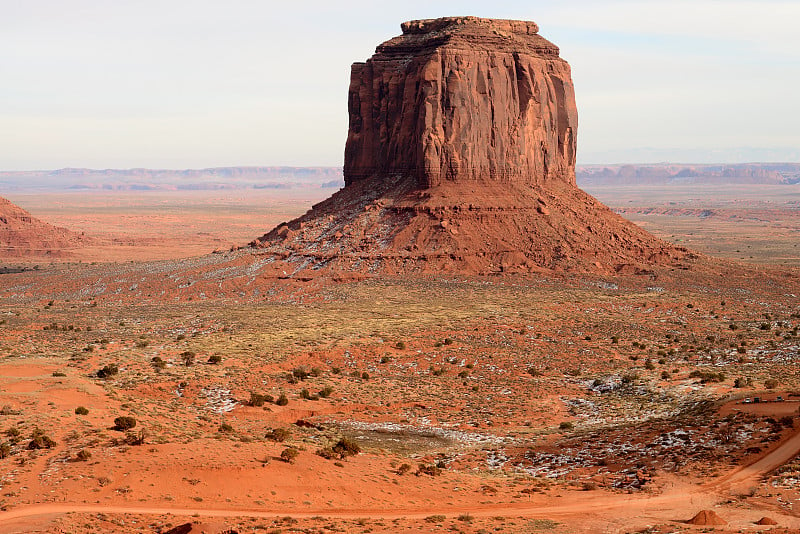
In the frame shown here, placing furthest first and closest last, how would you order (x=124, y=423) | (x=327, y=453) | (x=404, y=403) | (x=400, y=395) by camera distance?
1. (x=400, y=395)
2. (x=404, y=403)
3. (x=124, y=423)
4. (x=327, y=453)

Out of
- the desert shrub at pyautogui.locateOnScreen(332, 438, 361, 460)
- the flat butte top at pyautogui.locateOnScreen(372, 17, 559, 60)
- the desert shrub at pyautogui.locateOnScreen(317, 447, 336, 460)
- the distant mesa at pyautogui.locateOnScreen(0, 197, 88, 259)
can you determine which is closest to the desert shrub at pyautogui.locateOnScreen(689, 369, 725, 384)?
the desert shrub at pyautogui.locateOnScreen(332, 438, 361, 460)

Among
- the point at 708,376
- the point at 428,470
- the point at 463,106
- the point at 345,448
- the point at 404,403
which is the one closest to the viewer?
the point at 428,470

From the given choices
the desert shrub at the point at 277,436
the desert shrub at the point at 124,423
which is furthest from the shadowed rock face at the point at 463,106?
the desert shrub at the point at 124,423

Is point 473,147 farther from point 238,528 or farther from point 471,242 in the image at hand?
point 238,528

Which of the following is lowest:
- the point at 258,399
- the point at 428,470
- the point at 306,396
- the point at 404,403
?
the point at 404,403

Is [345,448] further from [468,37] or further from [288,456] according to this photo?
[468,37]

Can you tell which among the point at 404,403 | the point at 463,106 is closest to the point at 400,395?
the point at 404,403

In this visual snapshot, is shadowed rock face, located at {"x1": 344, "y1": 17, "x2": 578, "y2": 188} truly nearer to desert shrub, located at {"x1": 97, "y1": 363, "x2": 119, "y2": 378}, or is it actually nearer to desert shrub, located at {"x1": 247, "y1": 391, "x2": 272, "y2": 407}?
desert shrub, located at {"x1": 97, "y1": 363, "x2": 119, "y2": 378}

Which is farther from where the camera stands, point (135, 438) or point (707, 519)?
point (135, 438)
